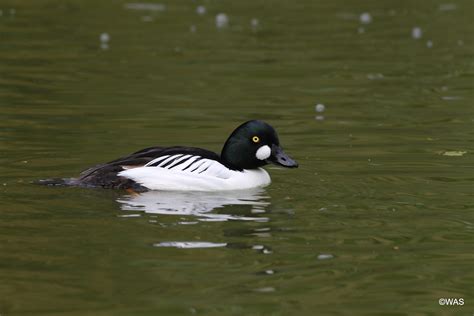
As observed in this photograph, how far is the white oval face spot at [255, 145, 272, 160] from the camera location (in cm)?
1052

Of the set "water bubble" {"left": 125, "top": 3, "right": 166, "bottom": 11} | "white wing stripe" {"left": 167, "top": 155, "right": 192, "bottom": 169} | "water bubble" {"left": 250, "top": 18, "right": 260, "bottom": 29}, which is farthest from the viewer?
"water bubble" {"left": 125, "top": 3, "right": 166, "bottom": 11}

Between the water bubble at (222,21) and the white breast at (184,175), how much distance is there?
11385 millimetres

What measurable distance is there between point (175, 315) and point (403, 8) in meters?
18.4

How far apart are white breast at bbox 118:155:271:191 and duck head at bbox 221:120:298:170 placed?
0.27 meters

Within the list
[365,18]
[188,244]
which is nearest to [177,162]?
[188,244]

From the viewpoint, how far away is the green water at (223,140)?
7.04m

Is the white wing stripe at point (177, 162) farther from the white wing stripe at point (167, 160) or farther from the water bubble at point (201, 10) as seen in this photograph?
the water bubble at point (201, 10)

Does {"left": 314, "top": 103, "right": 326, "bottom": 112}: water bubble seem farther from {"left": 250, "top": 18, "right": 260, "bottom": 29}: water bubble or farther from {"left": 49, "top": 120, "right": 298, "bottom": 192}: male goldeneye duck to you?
{"left": 250, "top": 18, "right": 260, "bottom": 29}: water bubble

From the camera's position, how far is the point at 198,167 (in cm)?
1010

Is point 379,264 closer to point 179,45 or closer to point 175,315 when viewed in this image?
point 175,315

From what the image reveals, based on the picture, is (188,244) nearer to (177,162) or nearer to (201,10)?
(177,162)

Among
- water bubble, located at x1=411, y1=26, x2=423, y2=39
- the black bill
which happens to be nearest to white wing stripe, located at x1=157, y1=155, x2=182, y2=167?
the black bill

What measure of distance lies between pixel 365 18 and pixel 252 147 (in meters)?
12.6

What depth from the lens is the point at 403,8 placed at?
79.0 feet
